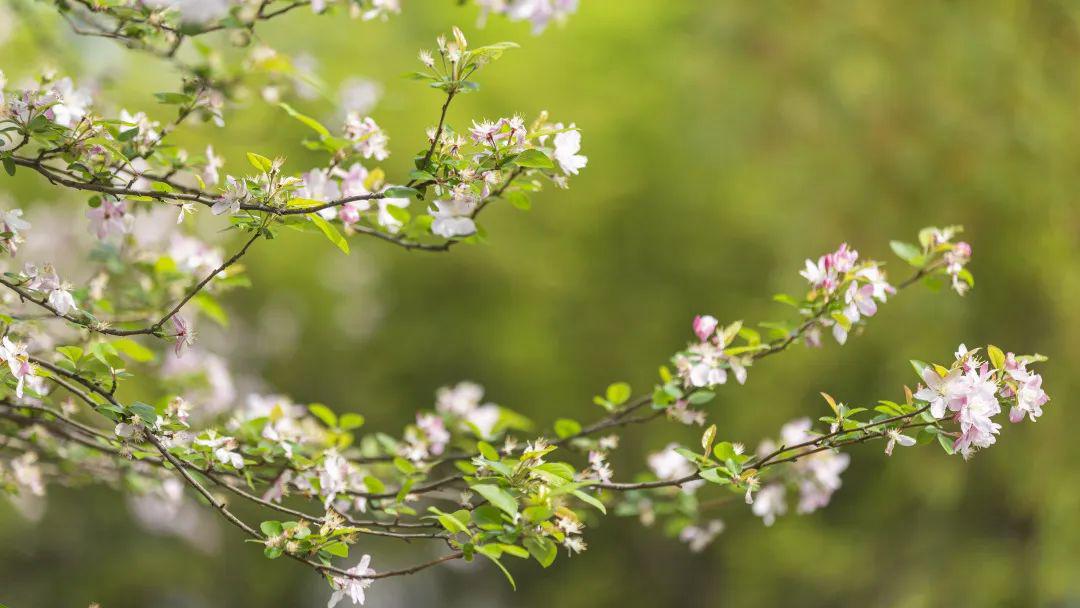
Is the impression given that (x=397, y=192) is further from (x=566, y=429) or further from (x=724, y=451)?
(x=566, y=429)

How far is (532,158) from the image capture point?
1505 millimetres

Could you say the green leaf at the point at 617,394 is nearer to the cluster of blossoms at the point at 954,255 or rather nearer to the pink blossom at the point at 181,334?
the cluster of blossoms at the point at 954,255

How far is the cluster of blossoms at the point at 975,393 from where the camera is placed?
5.04 ft

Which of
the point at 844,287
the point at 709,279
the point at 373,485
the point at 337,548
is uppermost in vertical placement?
the point at 709,279

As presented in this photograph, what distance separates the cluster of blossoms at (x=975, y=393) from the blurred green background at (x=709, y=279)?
3283 millimetres

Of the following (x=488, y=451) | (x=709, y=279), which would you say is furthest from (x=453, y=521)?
(x=709, y=279)

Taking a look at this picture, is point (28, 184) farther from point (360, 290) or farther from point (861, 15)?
point (861, 15)

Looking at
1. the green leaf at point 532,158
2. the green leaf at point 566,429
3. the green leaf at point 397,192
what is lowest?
the green leaf at point 397,192

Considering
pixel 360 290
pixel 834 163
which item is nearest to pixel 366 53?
pixel 360 290

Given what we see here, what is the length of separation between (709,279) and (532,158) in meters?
5.69

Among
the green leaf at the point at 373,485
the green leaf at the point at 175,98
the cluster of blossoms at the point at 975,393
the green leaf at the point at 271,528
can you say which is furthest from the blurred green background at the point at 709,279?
the cluster of blossoms at the point at 975,393

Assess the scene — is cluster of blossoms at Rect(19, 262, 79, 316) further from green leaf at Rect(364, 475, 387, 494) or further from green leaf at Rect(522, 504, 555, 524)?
green leaf at Rect(522, 504, 555, 524)

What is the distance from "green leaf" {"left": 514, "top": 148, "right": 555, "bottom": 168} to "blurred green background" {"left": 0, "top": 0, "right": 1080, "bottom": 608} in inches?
109

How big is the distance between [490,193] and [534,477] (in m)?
0.50
